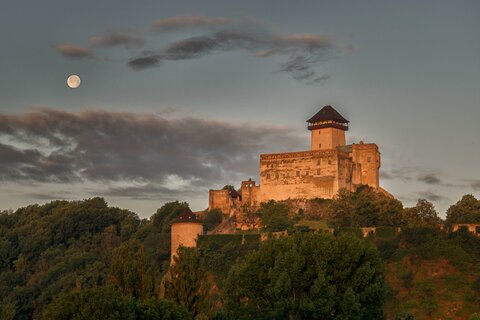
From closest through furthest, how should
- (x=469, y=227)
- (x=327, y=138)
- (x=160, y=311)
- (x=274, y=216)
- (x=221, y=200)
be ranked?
1. (x=160, y=311)
2. (x=469, y=227)
3. (x=274, y=216)
4. (x=327, y=138)
5. (x=221, y=200)

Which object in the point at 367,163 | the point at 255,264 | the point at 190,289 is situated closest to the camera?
the point at 190,289

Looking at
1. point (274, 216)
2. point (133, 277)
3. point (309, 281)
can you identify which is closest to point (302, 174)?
point (274, 216)

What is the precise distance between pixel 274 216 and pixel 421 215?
40.5 feet

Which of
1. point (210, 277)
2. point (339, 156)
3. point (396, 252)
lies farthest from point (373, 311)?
point (339, 156)

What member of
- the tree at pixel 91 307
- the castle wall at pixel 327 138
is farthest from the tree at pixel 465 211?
the tree at pixel 91 307

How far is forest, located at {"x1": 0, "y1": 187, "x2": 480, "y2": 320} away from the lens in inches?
2117

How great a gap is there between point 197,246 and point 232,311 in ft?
82.7

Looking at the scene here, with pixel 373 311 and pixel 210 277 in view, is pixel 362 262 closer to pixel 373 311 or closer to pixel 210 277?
pixel 373 311

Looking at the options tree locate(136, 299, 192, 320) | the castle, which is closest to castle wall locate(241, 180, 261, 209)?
the castle

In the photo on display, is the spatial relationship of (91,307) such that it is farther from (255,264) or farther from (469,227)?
(469,227)

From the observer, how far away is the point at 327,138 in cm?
9512

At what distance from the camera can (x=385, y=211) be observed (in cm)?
8162

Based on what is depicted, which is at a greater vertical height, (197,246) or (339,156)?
(339,156)

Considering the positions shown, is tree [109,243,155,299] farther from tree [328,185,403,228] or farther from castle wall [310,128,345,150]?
castle wall [310,128,345,150]
